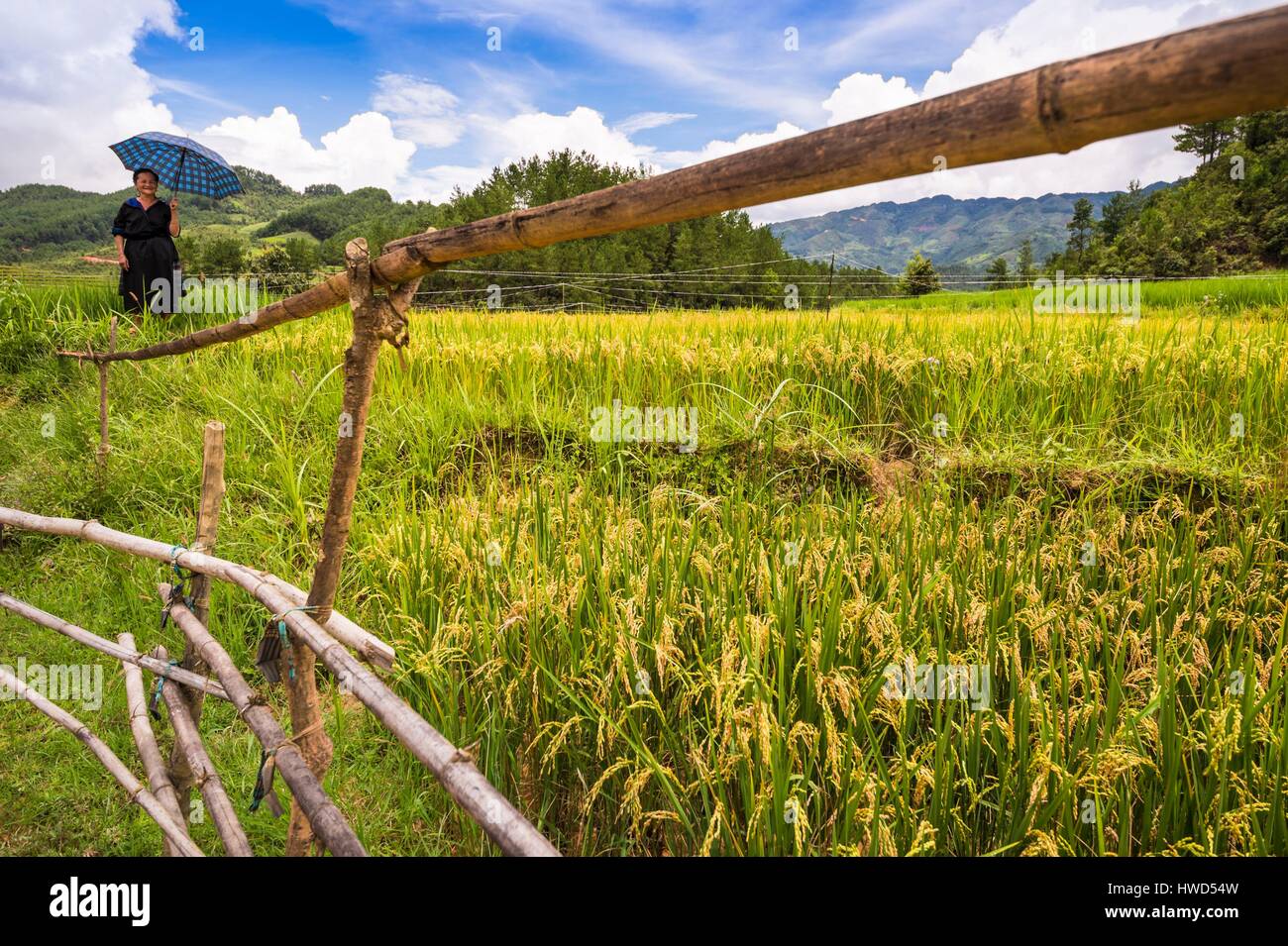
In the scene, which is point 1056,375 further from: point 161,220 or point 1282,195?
point 1282,195

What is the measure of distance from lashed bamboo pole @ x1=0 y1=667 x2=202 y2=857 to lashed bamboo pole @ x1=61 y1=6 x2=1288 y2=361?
166 centimetres

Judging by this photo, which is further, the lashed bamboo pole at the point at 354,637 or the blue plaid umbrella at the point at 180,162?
the blue plaid umbrella at the point at 180,162

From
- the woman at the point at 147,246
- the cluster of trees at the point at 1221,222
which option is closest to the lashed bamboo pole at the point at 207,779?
the woman at the point at 147,246

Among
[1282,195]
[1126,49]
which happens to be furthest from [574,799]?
[1282,195]

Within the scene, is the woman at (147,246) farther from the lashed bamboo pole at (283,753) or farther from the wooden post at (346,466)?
the wooden post at (346,466)

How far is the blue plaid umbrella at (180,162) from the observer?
7098mm

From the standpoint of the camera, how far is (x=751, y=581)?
2.79m

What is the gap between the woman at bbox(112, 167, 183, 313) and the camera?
287 inches

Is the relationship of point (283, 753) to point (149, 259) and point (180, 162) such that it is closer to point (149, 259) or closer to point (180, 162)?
point (149, 259)
